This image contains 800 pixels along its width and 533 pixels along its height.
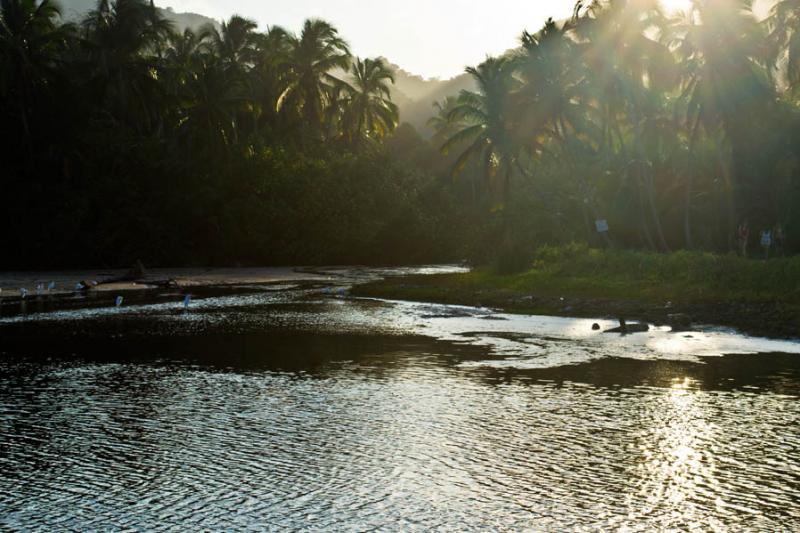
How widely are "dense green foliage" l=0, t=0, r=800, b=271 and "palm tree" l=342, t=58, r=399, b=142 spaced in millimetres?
255

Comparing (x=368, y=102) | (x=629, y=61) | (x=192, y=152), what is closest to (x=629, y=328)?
(x=629, y=61)

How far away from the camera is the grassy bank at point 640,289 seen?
29.9 metres

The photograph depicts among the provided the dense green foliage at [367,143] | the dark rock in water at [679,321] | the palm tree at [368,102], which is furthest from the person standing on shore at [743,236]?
the palm tree at [368,102]

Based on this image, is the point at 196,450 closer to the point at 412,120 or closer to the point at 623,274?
the point at 623,274

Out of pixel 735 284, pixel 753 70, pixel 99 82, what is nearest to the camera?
pixel 735 284

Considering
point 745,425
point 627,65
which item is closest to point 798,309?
point 745,425

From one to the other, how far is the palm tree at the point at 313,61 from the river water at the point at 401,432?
51.9 metres

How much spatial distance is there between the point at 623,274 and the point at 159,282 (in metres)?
26.7

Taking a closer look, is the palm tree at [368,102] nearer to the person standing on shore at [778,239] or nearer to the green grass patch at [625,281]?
the green grass patch at [625,281]

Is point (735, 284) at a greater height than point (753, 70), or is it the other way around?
point (753, 70)

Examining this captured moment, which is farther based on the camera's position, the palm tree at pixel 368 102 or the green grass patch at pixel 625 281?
the palm tree at pixel 368 102

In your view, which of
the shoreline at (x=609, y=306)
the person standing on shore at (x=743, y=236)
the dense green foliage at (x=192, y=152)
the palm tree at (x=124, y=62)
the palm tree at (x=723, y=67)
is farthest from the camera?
the palm tree at (x=124, y=62)

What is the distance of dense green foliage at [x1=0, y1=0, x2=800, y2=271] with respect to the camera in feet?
155

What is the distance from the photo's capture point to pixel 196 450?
1270cm
